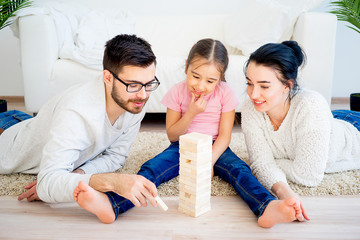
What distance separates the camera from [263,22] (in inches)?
95.1

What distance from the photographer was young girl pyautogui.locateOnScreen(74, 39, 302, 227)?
109cm

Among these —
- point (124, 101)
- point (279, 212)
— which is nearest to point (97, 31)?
point (124, 101)

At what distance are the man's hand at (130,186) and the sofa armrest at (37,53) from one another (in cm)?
152

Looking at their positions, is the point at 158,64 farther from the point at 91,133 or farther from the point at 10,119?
the point at 91,133

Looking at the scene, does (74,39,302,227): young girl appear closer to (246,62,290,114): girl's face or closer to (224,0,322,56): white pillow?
(246,62,290,114): girl's face

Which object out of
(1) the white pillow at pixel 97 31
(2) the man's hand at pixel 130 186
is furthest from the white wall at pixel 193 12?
(2) the man's hand at pixel 130 186

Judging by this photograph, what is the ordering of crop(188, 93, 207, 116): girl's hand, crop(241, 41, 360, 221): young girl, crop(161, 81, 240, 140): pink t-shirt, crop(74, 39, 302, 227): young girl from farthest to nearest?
crop(161, 81, 240, 140): pink t-shirt, crop(188, 93, 207, 116): girl's hand, crop(241, 41, 360, 221): young girl, crop(74, 39, 302, 227): young girl

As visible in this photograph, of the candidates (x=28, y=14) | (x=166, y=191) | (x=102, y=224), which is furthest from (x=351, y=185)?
(x=28, y=14)

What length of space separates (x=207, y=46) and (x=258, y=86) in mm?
299

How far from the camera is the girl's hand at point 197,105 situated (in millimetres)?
1453

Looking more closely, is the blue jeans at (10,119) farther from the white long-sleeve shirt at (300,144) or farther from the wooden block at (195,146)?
the white long-sleeve shirt at (300,144)

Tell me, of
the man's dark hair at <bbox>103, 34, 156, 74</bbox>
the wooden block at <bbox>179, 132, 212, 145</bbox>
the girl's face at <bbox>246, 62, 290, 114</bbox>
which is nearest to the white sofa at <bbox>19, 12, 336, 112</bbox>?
the girl's face at <bbox>246, 62, 290, 114</bbox>

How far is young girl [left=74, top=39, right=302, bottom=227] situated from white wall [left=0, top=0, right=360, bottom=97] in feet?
6.30

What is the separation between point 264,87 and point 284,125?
0.75ft
